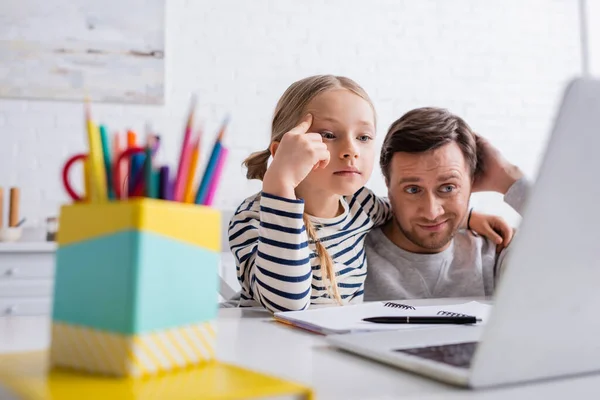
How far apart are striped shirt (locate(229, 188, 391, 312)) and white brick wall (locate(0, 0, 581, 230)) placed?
1.58m

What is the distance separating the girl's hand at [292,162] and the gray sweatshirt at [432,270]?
40cm

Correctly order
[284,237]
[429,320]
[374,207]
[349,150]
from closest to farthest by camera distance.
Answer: [429,320] → [284,237] → [349,150] → [374,207]

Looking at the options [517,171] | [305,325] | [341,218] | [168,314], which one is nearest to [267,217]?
[305,325]

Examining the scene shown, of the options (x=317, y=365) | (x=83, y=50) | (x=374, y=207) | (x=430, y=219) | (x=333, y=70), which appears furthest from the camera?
(x=333, y=70)

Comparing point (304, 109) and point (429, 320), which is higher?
point (304, 109)

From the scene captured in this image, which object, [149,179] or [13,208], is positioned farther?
[13,208]

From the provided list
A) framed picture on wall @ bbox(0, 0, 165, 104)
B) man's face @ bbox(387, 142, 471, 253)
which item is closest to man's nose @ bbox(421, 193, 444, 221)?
man's face @ bbox(387, 142, 471, 253)

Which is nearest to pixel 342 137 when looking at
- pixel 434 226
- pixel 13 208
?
pixel 434 226

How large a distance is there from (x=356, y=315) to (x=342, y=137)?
18.1 inches

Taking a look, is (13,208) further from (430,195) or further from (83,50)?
(430,195)

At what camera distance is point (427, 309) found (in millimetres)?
859

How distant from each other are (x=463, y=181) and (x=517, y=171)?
7.1 inches

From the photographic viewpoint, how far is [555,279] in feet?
1.36

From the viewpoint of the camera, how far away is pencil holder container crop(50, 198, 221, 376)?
43cm
